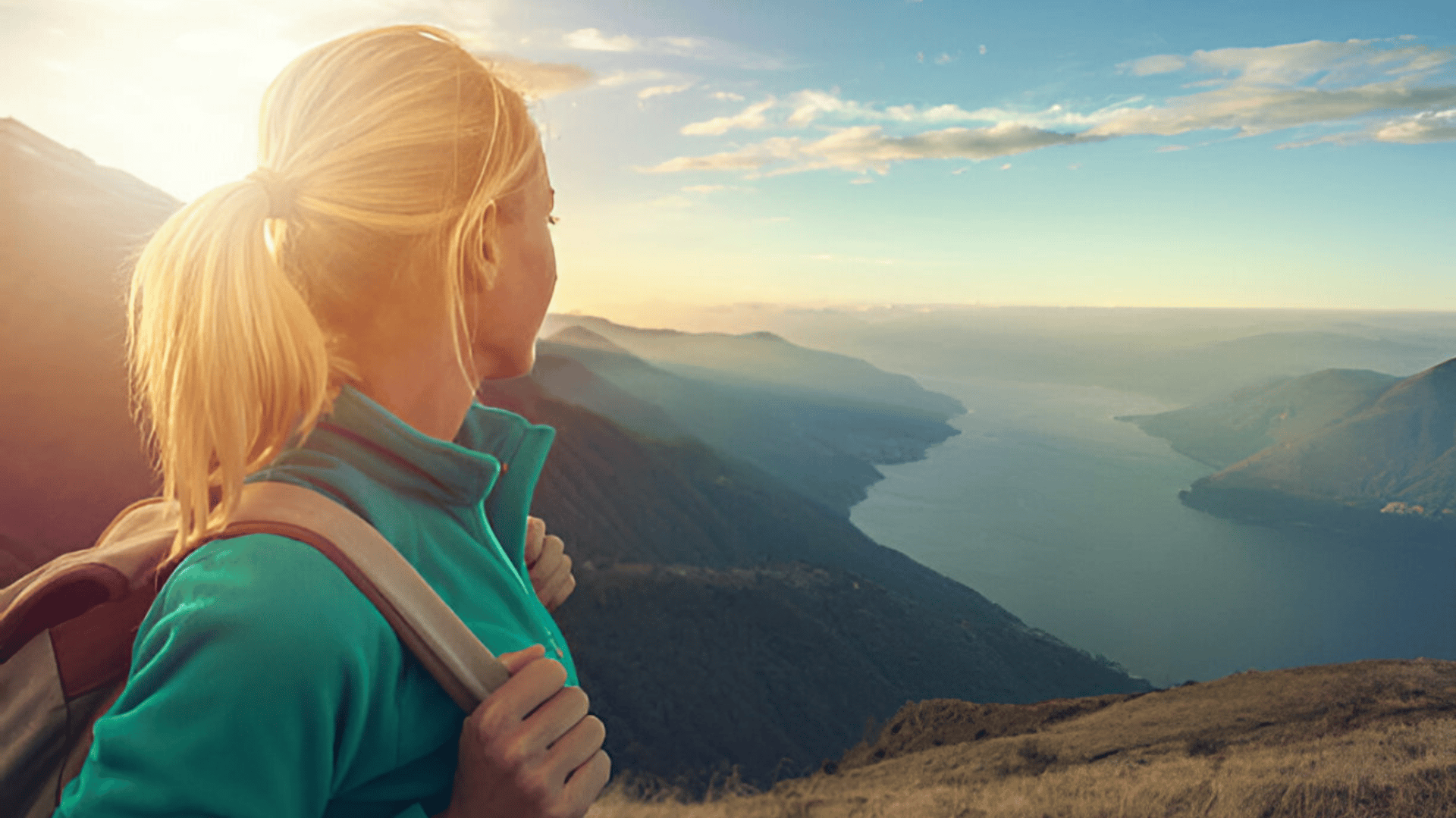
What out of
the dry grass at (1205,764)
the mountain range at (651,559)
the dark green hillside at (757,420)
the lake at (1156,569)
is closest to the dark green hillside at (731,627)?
the mountain range at (651,559)

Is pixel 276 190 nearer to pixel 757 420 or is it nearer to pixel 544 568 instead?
pixel 544 568

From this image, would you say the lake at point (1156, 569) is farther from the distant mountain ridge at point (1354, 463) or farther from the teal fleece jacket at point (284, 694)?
the teal fleece jacket at point (284, 694)

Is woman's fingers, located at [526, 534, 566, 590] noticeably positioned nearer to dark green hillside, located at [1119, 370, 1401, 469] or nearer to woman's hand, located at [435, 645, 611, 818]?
woman's hand, located at [435, 645, 611, 818]


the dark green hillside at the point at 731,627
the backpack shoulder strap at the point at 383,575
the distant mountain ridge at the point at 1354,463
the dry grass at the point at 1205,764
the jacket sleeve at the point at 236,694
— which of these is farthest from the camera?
the distant mountain ridge at the point at 1354,463

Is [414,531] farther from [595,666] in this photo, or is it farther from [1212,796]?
[595,666]

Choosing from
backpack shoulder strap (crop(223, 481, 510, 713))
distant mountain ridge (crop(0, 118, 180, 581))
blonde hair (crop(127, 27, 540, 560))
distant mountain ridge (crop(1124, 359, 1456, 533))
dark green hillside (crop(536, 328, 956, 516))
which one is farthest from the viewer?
distant mountain ridge (crop(1124, 359, 1456, 533))

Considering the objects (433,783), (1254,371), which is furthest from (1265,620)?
(1254,371)

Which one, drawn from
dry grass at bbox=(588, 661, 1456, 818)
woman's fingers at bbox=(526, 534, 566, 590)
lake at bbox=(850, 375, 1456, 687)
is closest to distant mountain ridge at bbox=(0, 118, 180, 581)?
dry grass at bbox=(588, 661, 1456, 818)
